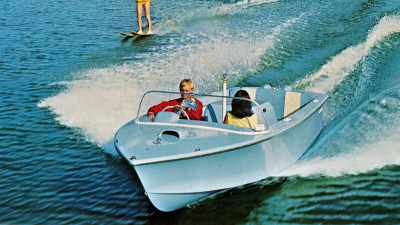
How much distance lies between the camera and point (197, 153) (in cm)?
448

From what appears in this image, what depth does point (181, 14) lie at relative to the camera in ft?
52.1

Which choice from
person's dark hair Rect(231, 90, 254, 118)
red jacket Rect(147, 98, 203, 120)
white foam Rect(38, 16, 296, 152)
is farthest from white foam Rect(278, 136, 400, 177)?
white foam Rect(38, 16, 296, 152)

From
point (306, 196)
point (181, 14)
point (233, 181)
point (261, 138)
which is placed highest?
point (181, 14)

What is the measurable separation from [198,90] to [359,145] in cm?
382

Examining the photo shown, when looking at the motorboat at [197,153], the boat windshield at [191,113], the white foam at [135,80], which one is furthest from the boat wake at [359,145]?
the white foam at [135,80]

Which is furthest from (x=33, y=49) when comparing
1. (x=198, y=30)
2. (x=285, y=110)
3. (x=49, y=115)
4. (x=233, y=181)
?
(x=233, y=181)

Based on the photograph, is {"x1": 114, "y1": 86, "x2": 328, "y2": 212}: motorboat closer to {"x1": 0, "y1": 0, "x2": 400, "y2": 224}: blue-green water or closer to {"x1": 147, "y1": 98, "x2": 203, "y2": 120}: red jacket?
{"x1": 147, "y1": 98, "x2": 203, "y2": 120}: red jacket

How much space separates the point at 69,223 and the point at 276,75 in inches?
256

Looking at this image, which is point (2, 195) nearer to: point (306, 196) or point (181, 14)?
point (306, 196)

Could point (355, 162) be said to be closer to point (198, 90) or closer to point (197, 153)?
point (197, 153)

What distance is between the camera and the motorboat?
178 inches

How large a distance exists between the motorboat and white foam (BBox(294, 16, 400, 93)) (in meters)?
3.87

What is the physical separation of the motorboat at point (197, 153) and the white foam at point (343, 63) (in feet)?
12.7

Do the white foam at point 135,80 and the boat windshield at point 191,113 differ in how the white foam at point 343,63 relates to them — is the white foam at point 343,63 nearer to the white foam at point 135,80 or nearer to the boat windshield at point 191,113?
the white foam at point 135,80
